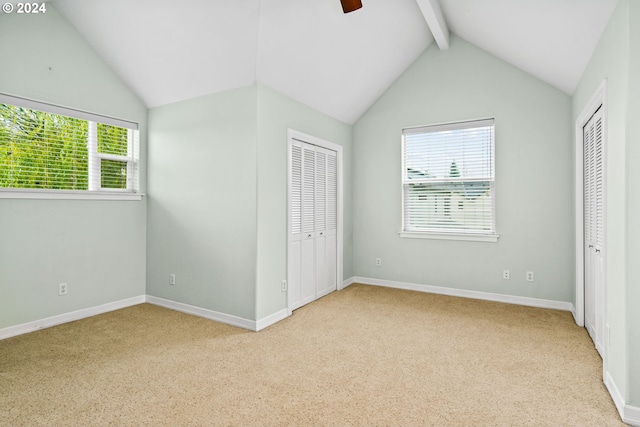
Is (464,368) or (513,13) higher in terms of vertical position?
(513,13)

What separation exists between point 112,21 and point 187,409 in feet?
11.0

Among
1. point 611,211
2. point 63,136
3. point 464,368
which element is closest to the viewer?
point 611,211

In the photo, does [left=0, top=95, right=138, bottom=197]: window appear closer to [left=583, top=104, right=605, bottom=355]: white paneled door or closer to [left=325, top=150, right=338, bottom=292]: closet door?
[left=325, top=150, right=338, bottom=292]: closet door

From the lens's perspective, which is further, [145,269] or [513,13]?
[145,269]

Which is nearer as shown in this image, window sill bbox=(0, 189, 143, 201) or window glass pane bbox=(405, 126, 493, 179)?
window sill bbox=(0, 189, 143, 201)

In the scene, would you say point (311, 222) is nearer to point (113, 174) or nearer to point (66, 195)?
point (113, 174)

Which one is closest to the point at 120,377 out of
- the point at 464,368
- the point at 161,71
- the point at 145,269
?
the point at 145,269

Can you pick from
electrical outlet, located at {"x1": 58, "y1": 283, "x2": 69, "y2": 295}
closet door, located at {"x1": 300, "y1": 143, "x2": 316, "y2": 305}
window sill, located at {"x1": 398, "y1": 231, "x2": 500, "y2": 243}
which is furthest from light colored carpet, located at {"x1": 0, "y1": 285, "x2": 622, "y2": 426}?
window sill, located at {"x1": 398, "y1": 231, "x2": 500, "y2": 243}

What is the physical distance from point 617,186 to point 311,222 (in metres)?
2.85

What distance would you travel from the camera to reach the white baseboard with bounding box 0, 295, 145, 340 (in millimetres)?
3123

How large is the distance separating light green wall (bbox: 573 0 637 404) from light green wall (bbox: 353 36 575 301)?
5.57 feet

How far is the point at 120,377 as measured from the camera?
239 centimetres

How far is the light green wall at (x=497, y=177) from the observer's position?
390 centimetres

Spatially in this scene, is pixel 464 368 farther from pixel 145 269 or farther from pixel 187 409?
pixel 145 269
